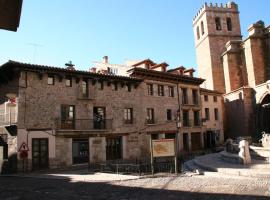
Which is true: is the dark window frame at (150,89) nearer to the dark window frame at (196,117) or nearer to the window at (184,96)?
the window at (184,96)

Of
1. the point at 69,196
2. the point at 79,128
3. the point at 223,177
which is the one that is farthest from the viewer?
the point at 79,128

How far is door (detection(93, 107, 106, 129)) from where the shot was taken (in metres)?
25.4

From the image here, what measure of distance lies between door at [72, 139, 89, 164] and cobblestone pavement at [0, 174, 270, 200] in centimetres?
919

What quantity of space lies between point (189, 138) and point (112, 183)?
66.6 feet

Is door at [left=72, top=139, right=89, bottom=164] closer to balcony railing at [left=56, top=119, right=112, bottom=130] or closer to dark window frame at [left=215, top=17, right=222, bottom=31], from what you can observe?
balcony railing at [left=56, top=119, right=112, bottom=130]

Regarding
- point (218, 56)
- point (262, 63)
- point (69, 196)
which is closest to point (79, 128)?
Answer: point (69, 196)

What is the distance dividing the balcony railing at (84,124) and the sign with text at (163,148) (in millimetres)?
10231

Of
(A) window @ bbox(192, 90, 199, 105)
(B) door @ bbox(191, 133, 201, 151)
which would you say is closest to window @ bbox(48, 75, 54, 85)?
(B) door @ bbox(191, 133, 201, 151)

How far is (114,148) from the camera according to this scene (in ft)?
86.2

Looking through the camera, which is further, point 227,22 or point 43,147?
point 227,22

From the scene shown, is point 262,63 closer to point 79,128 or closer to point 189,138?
point 189,138

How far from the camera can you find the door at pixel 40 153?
21484 millimetres

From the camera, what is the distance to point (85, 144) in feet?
79.7

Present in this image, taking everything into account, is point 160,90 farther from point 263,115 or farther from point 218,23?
point 218,23
